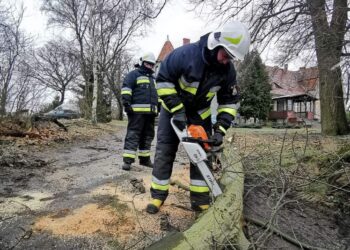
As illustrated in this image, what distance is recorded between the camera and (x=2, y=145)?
6.34 meters

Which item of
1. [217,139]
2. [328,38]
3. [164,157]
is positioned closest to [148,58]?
[164,157]

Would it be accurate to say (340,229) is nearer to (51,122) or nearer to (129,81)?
(129,81)

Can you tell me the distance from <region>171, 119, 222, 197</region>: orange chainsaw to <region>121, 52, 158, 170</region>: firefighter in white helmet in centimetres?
236

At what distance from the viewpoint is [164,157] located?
10.6 ft

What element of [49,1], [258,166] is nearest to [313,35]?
[258,166]

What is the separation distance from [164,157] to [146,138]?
7.31 feet

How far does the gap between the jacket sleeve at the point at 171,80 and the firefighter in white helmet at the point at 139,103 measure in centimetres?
213

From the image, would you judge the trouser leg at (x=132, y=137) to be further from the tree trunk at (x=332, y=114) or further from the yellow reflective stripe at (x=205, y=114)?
the tree trunk at (x=332, y=114)

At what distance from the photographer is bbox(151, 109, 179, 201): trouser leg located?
318cm

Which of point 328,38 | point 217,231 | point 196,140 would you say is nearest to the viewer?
point 217,231

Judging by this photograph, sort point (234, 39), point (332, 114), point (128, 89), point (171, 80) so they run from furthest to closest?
point (332, 114)
point (128, 89)
point (171, 80)
point (234, 39)

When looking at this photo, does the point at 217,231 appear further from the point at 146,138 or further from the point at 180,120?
the point at 146,138

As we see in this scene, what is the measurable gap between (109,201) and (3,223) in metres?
0.95

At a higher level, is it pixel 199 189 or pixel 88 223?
pixel 199 189
